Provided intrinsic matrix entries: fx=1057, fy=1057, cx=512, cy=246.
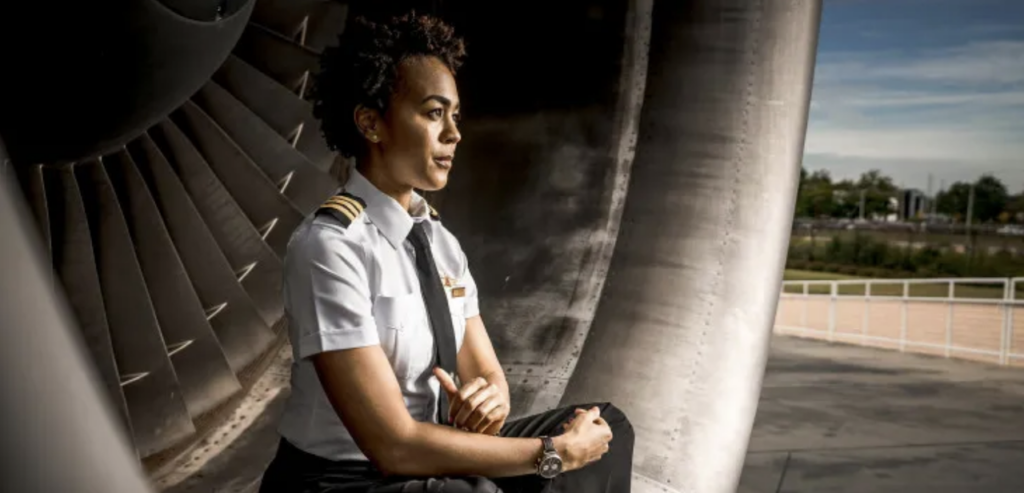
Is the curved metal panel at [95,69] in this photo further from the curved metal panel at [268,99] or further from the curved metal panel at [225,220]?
the curved metal panel at [268,99]

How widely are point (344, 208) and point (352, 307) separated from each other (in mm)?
166

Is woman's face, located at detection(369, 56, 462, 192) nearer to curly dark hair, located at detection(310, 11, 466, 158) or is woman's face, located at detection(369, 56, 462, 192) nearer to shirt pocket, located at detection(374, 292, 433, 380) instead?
curly dark hair, located at detection(310, 11, 466, 158)

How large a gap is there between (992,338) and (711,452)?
22.2 metres

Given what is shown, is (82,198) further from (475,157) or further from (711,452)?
(711,452)

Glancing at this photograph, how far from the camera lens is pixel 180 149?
247 centimetres

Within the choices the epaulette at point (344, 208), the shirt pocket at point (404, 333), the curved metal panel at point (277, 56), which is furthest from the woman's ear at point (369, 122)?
the curved metal panel at point (277, 56)

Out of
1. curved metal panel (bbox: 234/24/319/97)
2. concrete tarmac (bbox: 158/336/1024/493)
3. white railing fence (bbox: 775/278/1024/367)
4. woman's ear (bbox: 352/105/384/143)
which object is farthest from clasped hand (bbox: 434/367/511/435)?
white railing fence (bbox: 775/278/1024/367)

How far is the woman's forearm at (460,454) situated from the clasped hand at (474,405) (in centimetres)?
3

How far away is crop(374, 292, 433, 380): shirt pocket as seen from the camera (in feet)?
4.92

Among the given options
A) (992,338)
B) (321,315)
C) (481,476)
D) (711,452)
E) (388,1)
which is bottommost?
(992,338)

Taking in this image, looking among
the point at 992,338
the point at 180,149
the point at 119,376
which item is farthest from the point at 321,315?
the point at 992,338

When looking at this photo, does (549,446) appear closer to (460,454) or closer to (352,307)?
(460,454)

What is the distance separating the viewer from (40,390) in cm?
81

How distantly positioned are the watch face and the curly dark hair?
1.84 feet
